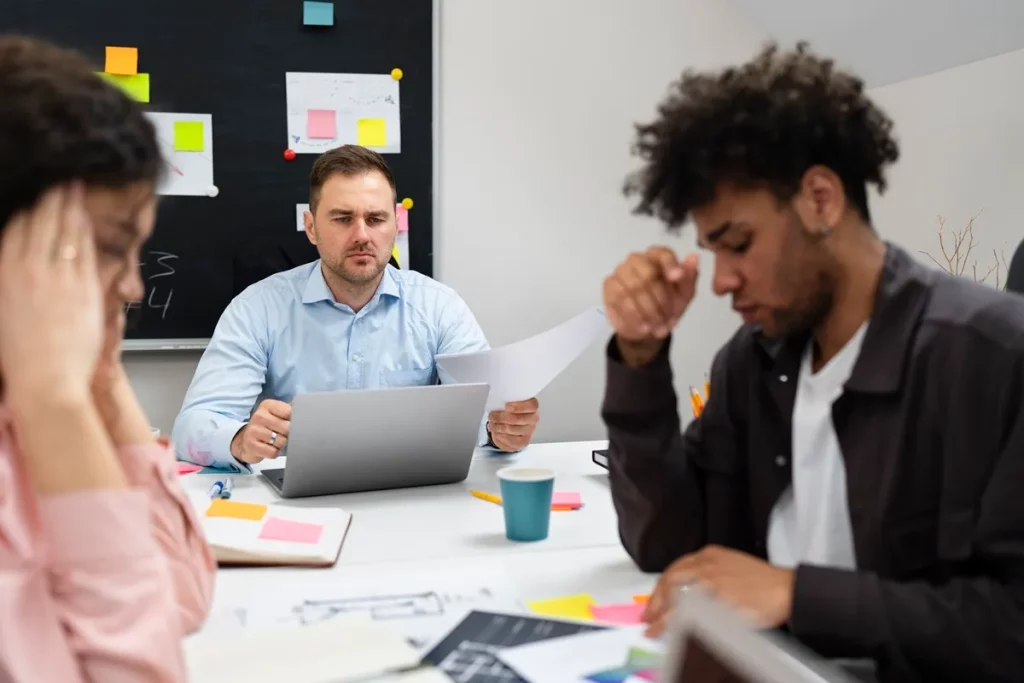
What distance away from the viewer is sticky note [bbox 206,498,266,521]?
1.30 metres

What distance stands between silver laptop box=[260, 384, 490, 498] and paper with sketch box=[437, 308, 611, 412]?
0.14 meters

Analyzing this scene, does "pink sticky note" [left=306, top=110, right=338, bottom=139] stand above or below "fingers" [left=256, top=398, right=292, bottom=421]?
above

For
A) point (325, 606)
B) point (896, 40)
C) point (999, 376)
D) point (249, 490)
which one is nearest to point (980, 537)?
point (999, 376)

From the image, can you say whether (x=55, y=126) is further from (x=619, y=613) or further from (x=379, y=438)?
(x=379, y=438)

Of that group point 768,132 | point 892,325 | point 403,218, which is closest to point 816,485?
point 892,325

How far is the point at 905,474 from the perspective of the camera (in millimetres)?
942

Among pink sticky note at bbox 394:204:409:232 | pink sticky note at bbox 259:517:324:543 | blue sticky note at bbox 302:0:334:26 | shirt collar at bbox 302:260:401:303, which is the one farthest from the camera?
pink sticky note at bbox 394:204:409:232

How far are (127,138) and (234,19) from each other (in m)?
2.13

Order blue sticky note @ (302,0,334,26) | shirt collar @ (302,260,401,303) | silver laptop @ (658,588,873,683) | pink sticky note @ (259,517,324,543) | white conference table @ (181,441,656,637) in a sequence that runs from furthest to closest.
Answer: blue sticky note @ (302,0,334,26), shirt collar @ (302,260,401,303), pink sticky note @ (259,517,324,543), white conference table @ (181,441,656,637), silver laptop @ (658,588,873,683)

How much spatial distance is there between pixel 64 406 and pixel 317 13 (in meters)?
2.27

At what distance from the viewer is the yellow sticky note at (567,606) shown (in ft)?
3.32

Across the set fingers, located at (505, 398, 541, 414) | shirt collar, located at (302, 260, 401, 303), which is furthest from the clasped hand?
shirt collar, located at (302, 260, 401, 303)

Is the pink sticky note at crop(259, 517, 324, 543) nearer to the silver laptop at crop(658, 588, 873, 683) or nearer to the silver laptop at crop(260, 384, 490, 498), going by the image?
the silver laptop at crop(260, 384, 490, 498)

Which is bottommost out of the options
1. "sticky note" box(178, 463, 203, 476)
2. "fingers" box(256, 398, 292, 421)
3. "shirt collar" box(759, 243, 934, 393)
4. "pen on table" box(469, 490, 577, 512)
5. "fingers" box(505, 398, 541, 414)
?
"sticky note" box(178, 463, 203, 476)
